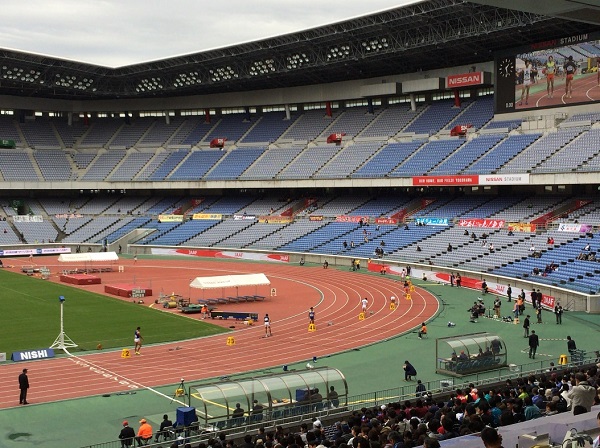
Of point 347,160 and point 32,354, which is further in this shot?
point 347,160

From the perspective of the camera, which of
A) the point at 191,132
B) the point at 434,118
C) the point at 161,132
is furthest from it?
the point at 161,132

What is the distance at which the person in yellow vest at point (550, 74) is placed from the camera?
6285 cm

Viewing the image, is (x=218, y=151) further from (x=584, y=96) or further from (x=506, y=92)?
(x=584, y=96)

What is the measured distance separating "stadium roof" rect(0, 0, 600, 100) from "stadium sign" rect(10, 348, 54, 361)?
38.6 meters

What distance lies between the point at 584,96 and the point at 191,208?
47620 mm

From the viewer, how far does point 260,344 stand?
36344 millimetres

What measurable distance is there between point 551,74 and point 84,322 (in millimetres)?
43663

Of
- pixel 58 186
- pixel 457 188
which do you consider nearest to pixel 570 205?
pixel 457 188

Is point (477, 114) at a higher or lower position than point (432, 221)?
higher

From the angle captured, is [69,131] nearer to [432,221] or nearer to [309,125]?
[309,125]

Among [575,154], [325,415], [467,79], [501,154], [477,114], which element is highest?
[467,79]

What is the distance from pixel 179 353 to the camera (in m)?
34.3

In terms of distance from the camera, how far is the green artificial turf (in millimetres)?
36781

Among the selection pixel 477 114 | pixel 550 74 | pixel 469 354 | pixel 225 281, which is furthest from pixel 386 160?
pixel 469 354
